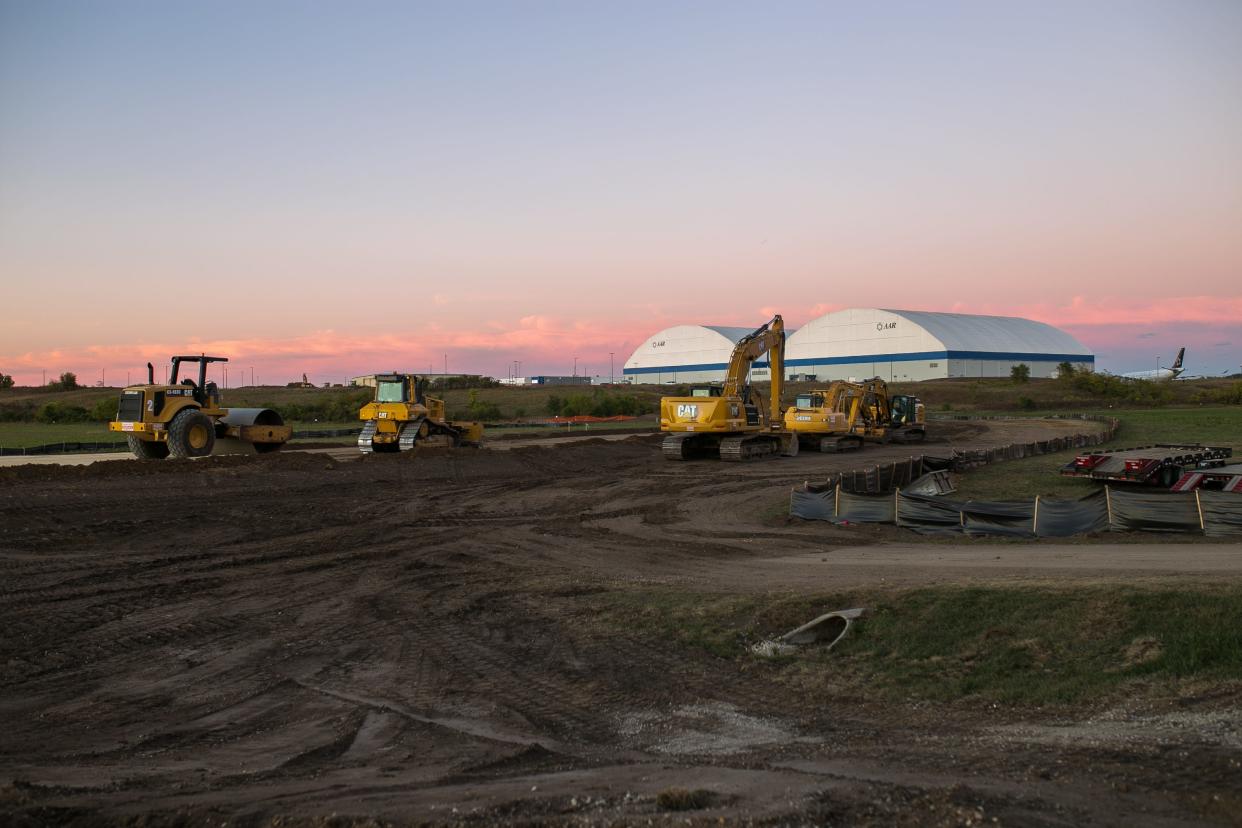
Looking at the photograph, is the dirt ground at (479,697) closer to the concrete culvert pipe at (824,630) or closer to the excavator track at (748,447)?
the concrete culvert pipe at (824,630)

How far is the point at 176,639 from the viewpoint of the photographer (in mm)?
10750

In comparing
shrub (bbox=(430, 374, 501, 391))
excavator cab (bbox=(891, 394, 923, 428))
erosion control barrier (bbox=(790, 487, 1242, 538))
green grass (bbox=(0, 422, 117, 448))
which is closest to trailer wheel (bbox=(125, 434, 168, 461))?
green grass (bbox=(0, 422, 117, 448))

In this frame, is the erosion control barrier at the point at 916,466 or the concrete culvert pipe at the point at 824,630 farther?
the erosion control barrier at the point at 916,466

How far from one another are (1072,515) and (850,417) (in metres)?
23.3

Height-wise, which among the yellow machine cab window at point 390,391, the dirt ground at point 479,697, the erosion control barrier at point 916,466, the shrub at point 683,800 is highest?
the yellow machine cab window at point 390,391

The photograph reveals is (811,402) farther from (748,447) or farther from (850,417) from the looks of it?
(748,447)

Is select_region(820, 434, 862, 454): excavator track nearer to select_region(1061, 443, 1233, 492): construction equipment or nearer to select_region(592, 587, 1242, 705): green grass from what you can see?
select_region(1061, 443, 1233, 492): construction equipment

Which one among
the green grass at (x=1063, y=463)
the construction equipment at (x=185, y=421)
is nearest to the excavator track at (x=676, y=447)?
the green grass at (x=1063, y=463)

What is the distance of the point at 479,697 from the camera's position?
341 inches

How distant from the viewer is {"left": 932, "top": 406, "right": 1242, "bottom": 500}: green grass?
77.4 feet

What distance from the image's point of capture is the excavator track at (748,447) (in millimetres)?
33312

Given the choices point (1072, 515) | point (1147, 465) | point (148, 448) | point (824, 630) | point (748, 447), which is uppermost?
point (148, 448)

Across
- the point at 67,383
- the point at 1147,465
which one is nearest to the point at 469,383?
the point at 67,383

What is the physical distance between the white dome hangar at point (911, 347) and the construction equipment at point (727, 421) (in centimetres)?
6765
